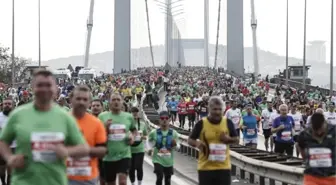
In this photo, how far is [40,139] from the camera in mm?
6309

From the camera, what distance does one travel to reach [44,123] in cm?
636

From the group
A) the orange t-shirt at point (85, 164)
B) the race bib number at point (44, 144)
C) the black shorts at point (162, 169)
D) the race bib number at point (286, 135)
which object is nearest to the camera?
the race bib number at point (44, 144)

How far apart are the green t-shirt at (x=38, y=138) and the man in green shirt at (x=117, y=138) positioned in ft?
17.6

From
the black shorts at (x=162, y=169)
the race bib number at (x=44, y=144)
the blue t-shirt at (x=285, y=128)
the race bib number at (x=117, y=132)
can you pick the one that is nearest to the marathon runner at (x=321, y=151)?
the race bib number at (x=117, y=132)

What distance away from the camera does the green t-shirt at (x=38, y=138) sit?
6.33 m

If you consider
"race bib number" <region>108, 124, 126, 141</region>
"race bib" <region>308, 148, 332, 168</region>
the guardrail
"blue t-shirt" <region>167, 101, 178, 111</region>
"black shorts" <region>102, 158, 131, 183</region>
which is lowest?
the guardrail

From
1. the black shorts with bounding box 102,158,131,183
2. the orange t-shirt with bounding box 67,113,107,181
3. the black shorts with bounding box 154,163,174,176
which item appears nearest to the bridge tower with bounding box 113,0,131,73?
the black shorts with bounding box 154,163,174,176

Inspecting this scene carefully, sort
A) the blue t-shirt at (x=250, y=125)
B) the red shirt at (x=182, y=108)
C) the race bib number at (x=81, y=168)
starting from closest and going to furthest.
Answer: the race bib number at (x=81, y=168) → the blue t-shirt at (x=250, y=125) → the red shirt at (x=182, y=108)

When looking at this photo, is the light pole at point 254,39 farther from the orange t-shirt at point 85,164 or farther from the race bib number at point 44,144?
the race bib number at point 44,144

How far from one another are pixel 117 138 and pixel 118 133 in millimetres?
100

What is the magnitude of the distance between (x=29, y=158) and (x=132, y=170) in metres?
9.58

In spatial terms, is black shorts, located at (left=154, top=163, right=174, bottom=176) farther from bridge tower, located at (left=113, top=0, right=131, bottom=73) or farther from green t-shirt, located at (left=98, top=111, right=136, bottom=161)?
bridge tower, located at (left=113, top=0, right=131, bottom=73)

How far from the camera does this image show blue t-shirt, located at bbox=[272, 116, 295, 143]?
62.0ft

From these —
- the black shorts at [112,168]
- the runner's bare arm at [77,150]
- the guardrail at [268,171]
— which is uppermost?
the runner's bare arm at [77,150]
